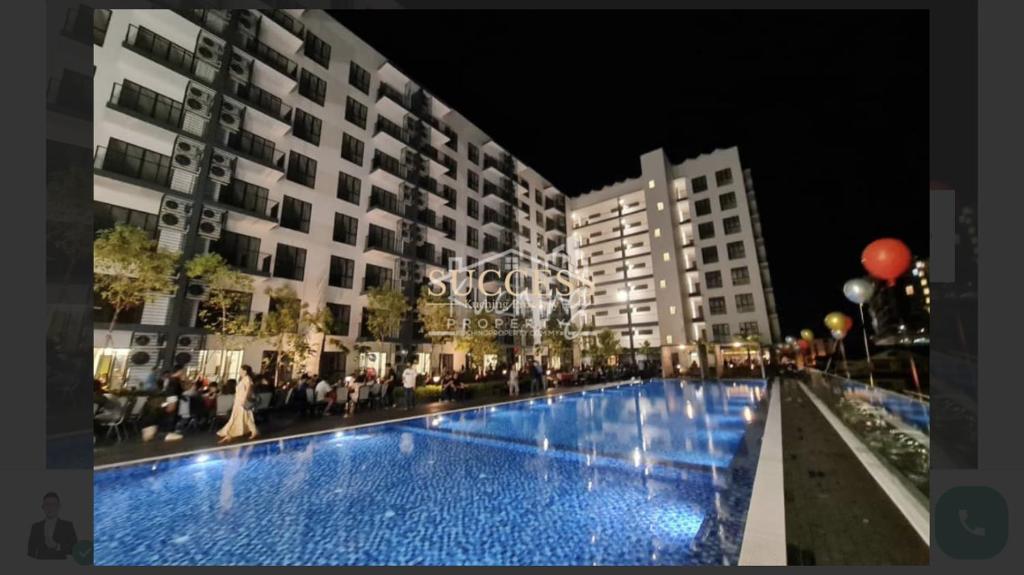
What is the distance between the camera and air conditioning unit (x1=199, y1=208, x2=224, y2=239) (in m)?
15.2

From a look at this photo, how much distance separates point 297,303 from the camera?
16.1m

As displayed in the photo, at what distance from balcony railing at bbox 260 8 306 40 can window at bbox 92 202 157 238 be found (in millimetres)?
11939

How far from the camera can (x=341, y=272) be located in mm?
20625

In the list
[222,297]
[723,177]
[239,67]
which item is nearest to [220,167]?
[239,67]

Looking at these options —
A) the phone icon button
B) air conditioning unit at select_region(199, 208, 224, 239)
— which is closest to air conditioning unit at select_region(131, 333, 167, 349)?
air conditioning unit at select_region(199, 208, 224, 239)

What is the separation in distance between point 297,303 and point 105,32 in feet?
41.4

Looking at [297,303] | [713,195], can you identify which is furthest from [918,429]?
[713,195]

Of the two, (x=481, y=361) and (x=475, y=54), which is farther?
(x=481, y=361)

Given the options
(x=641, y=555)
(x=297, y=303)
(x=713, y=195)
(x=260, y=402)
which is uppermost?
(x=713, y=195)

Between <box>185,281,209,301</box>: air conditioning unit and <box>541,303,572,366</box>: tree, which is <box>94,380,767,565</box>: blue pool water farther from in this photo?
<box>541,303,572,366</box>: tree

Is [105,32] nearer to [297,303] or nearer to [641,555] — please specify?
[297,303]

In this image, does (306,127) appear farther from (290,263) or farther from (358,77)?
(290,263)

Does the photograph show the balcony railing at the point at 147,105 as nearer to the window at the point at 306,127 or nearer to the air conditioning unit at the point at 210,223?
the air conditioning unit at the point at 210,223

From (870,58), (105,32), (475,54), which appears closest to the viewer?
(870,58)
